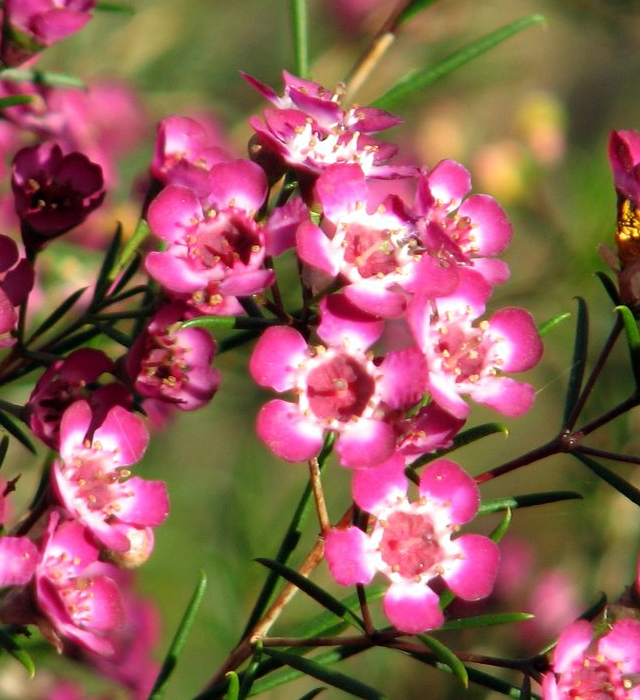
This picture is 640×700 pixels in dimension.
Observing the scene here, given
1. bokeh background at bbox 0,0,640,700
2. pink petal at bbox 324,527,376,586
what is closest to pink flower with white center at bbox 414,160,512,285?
pink petal at bbox 324,527,376,586

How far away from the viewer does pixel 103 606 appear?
901mm

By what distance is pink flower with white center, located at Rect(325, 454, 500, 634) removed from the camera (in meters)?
0.87

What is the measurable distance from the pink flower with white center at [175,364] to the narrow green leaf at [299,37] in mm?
496

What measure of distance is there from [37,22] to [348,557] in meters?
0.67

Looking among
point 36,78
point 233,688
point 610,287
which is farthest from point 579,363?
point 36,78

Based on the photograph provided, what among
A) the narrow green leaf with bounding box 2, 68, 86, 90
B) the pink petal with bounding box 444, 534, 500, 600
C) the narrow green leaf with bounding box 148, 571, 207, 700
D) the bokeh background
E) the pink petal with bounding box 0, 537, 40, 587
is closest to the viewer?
the pink petal with bounding box 0, 537, 40, 587

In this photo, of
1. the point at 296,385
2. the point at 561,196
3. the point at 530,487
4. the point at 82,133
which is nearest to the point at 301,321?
the point at 296,385

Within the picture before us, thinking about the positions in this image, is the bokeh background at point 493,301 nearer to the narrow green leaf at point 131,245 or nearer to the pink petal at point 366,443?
the narrow green leaf at point 131,245

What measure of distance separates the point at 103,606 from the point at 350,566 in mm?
218

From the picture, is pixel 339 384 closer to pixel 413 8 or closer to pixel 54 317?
pixel 54 317

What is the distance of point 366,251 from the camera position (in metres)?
0.90

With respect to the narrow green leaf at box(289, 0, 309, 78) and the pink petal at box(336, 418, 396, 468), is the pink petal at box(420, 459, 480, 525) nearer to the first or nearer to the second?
the pink petal at box(336, 418, 396, 468)

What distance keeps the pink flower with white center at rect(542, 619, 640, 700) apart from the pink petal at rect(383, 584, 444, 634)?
117 millimetres

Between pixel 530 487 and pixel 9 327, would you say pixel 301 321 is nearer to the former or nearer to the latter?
pixel 9 327
